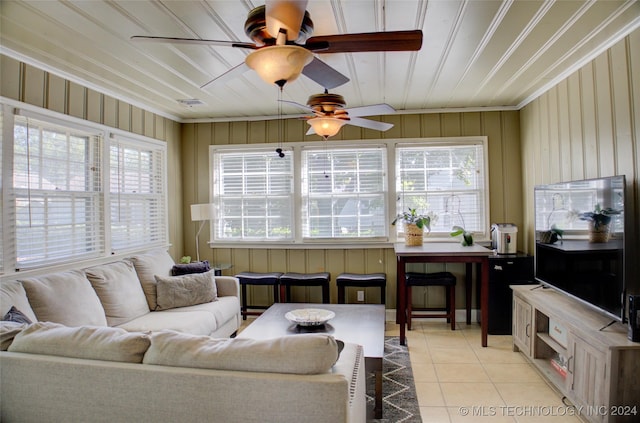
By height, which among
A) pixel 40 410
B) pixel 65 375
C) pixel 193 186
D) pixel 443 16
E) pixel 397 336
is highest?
pixel 443 16

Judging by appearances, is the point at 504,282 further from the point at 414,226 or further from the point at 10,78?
the point at 10,78

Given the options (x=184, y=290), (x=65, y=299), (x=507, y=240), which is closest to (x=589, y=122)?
(x=507, y=240)

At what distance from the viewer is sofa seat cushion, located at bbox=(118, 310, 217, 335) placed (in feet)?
9.91

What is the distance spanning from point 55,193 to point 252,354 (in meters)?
2.69

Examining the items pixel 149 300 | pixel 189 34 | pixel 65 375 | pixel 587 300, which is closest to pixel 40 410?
pixel 65 375

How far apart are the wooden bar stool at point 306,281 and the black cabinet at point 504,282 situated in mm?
1820

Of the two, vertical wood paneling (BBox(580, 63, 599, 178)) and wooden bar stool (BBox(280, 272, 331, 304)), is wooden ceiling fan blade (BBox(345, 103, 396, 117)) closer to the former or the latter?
vertical wood paneling (BBox(580, 63, 599, 178))

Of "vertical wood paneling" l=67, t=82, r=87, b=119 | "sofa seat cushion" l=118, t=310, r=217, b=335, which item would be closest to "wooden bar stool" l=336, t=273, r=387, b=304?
"sofa seat cushion" l=118, t=310, r=217, b=335

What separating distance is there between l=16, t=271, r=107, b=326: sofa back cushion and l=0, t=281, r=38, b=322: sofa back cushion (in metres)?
0.05

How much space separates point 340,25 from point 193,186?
341 centimetres

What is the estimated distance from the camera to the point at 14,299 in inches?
93.5

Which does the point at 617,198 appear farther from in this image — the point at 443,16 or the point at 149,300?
the point at 149,300

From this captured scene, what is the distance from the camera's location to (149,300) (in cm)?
353

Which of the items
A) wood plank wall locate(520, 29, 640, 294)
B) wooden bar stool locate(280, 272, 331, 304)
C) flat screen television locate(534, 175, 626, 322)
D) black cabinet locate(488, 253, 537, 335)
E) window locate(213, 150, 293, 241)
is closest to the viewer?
flat screen television locate(534, 175, 626, 322)
